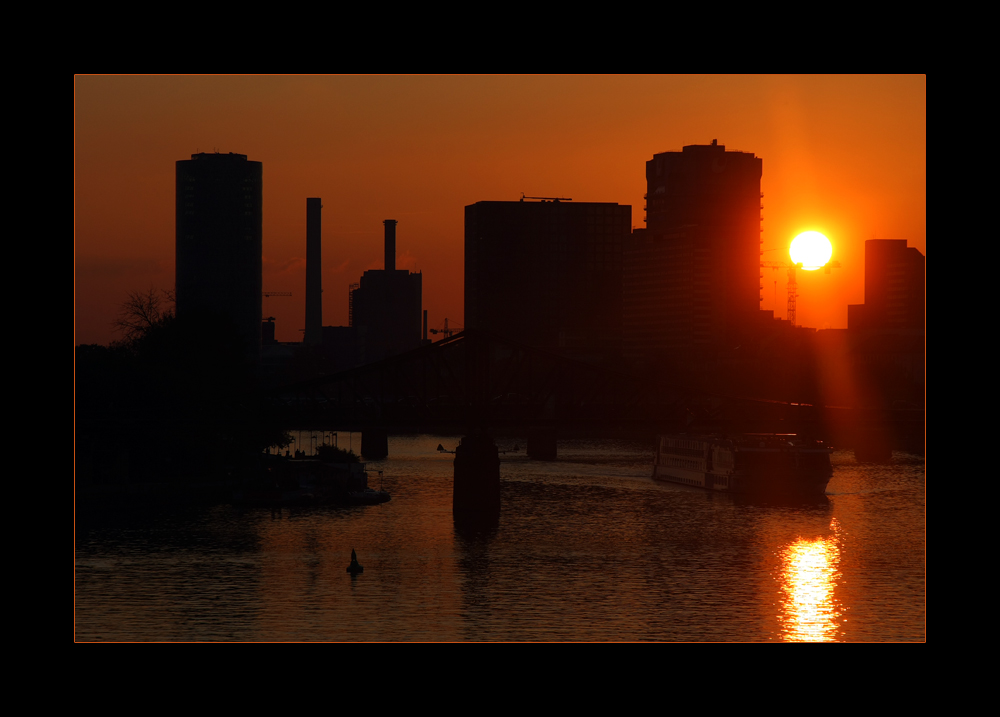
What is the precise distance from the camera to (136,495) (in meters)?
79.1

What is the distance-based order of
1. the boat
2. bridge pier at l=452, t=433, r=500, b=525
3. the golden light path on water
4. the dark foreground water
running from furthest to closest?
1. the boat
2. bridge pier at l=452, t=433, r=500, b=525
3. the golden light path on water
4. the dark foreground water

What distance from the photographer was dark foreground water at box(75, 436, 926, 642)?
4497 cm

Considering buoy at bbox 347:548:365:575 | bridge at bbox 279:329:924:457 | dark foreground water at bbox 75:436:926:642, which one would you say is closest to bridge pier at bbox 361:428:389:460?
bridge at bbox 279:329:924:457

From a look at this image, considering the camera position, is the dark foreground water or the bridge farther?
the bridge

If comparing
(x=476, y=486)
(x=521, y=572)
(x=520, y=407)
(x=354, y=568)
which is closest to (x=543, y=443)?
(x=520, y=407)

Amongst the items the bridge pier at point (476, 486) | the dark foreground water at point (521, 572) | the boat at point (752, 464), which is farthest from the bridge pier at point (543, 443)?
the bridge pier at point (476, 486)

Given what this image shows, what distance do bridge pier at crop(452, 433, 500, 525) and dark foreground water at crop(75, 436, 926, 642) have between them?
137 cm

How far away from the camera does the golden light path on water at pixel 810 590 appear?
4606cm

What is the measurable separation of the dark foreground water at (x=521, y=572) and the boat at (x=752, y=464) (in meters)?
6.70

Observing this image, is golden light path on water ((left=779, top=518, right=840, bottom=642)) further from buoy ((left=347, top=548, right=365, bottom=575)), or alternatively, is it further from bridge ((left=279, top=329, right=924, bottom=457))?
buoy ((left=347, top=548, right=365, bottom=575))

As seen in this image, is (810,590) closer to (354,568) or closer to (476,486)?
(354,568)

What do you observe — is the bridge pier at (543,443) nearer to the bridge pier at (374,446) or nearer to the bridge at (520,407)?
the bridge at (520,407)

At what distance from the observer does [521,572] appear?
2265 inches
